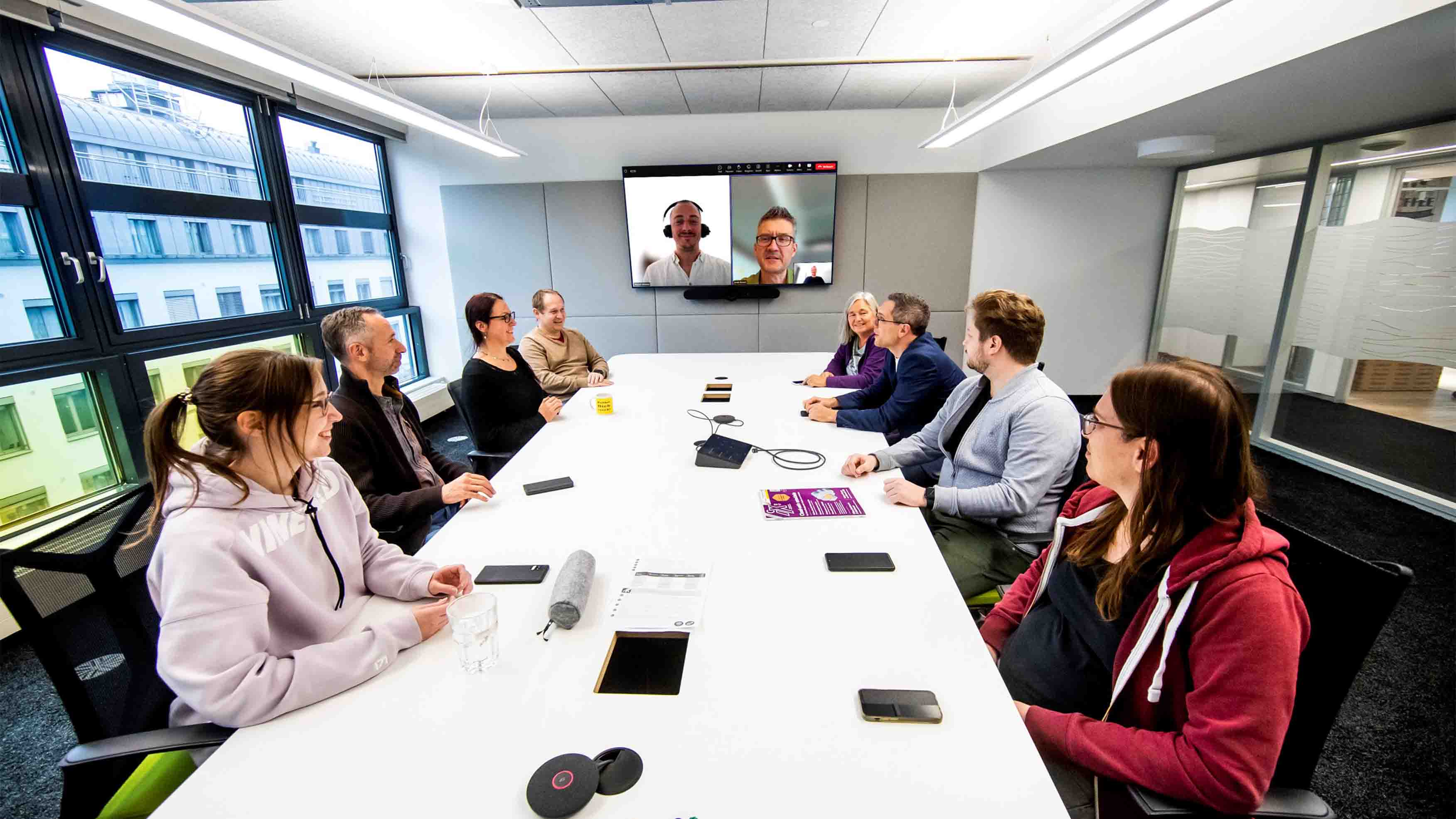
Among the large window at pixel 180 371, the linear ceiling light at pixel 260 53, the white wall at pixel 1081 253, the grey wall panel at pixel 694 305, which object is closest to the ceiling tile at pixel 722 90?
→ the grey wall panel at pixel 694 305

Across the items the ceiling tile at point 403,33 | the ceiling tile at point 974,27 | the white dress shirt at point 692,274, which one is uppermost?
the ceiling tile at point 974,27

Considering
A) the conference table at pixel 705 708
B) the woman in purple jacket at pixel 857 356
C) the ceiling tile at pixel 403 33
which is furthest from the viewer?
the woman in purple jacket at pixel 857 356

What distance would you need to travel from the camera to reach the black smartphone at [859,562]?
4.32 feet

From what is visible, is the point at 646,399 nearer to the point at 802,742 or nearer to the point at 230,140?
the point at 802,742

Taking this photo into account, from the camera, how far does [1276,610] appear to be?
81 cm

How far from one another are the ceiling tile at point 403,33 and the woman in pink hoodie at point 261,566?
2418mm

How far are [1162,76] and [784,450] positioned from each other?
256cm

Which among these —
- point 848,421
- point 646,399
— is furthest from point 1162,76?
point 646,399

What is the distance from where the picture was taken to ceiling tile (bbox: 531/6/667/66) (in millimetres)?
2826

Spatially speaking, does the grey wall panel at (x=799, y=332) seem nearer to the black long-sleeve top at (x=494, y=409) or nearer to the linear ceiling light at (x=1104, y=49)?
the linear ceiling light at (x=1104, y=49)

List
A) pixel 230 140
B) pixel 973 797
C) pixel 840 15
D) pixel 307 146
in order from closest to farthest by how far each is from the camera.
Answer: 1. pixel 973 797
2. pixel 840 15
3. pixel 230 140
4. pixel 307 146

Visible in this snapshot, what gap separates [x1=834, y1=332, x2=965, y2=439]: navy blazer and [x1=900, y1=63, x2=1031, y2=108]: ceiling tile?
6.94 ft

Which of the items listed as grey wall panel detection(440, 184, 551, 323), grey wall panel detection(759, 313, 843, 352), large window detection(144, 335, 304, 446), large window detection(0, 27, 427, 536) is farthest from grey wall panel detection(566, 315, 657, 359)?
large window detection(144, 335, 304, 446)

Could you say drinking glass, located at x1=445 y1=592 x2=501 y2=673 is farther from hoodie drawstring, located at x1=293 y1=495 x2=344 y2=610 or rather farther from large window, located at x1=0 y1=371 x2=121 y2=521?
large window, located at x1=0 y1=371 x2=121 y2=521
